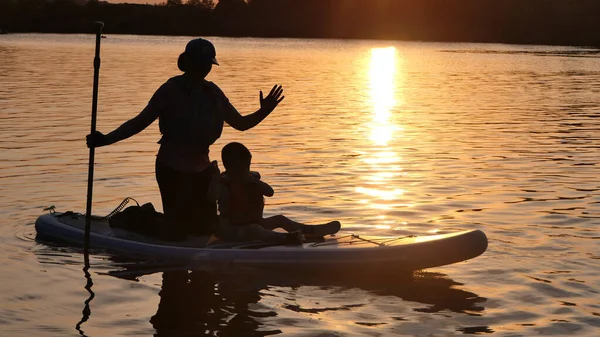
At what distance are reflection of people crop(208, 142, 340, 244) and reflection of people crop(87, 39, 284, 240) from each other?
0.42 metres

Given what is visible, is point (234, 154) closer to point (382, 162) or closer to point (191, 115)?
point (191, 115)

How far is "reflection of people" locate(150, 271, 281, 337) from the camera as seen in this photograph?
919cm

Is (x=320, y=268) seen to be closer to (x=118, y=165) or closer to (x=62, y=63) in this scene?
(x=118, y=165)

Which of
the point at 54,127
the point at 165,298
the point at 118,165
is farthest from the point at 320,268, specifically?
the point at 54,127

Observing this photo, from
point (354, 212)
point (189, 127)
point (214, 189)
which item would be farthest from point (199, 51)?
point (354, 212)

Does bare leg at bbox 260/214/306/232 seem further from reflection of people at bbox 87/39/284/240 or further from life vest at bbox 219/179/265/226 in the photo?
reflection of people at bbox 87/39/284/240

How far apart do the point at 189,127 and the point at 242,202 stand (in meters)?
1.04

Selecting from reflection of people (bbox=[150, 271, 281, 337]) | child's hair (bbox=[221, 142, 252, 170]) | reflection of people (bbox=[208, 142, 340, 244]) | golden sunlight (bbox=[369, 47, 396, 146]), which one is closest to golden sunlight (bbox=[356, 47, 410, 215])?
golden sunlight (bbox=[369, 47, 396, 146])

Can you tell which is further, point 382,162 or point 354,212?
point 382,162

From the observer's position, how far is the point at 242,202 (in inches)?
443

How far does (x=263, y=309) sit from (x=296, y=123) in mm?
19966

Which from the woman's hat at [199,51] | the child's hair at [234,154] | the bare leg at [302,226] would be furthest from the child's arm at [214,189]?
the woman's hat at [199,51]

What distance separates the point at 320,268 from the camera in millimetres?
10820

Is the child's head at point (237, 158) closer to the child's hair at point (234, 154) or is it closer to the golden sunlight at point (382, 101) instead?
the child's hair at point (234, 154)
